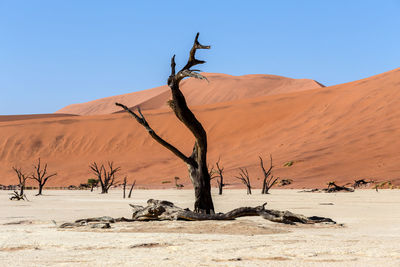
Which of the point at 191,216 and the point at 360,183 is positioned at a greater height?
the point at 360,183

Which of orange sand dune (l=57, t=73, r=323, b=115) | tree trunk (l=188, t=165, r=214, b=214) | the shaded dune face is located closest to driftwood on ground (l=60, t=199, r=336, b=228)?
tree trunk (l=188, t=165, r=214, b=214)

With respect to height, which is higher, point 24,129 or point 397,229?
point 24,129

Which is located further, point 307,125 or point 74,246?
point 307,125

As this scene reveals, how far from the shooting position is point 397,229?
34.9ft

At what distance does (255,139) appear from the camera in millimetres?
60875

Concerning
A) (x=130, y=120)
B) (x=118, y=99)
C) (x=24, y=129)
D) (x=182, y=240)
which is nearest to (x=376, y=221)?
(x=182, y=240)

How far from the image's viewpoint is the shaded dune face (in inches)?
1774

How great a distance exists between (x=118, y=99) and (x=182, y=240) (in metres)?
141

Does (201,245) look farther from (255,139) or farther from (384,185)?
(255,139)

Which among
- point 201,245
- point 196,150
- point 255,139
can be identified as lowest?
point 201,245

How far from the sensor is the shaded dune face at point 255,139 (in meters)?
45.1

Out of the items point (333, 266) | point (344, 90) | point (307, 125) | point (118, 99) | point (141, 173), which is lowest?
point (333, 266)

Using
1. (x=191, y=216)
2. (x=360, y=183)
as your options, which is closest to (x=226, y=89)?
(x=360, y=183)

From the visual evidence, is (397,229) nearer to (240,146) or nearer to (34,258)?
(34,258)
